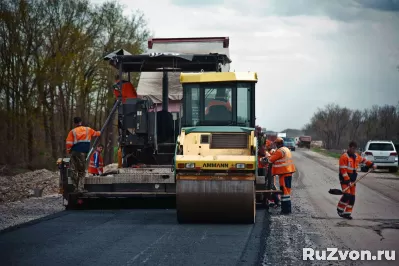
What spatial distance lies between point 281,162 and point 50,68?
26462 millimetres

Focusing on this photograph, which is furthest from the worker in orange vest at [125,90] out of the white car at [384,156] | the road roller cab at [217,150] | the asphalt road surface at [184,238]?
the white car at [384,156]

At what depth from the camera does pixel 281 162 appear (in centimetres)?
1511

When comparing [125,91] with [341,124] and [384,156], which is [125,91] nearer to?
[384,156]

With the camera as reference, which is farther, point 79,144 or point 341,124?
point 341,124

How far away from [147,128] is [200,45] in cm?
415

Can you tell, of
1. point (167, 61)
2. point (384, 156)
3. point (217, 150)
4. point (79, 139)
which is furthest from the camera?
point (384, 156)

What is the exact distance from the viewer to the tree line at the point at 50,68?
127 feet

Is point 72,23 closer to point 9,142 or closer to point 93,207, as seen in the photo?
point 9,142

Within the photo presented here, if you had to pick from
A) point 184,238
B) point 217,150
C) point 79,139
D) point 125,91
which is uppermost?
point 125,91

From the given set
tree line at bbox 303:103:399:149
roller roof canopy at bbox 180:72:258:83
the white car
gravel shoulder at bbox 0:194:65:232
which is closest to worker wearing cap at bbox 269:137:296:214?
roller roof canopy at bbox 180:72:258:83

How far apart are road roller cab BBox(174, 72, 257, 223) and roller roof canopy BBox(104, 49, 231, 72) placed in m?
1.30

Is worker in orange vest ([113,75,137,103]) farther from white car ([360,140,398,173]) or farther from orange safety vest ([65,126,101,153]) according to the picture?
white car ([360,140,398,173])

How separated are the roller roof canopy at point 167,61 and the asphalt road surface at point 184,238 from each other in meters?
3.18

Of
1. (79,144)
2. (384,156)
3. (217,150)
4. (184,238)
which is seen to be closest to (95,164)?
(79,144)
